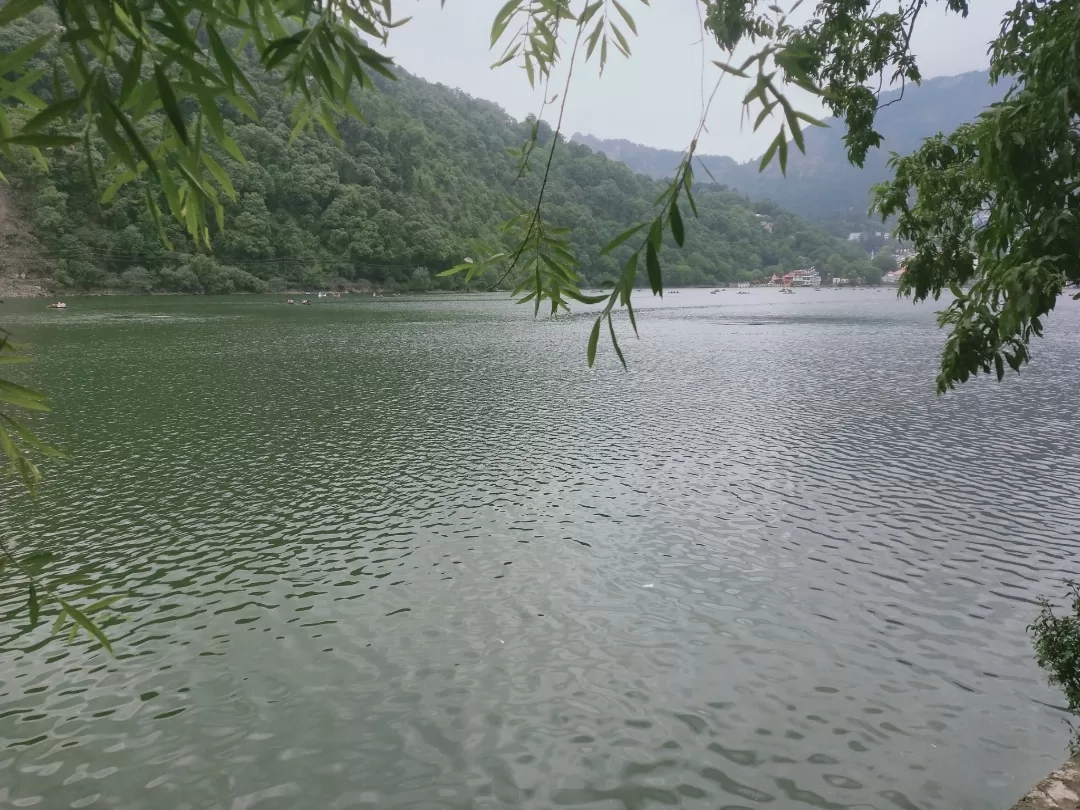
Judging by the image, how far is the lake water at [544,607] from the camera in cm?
709

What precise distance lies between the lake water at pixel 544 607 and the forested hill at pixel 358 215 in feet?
176

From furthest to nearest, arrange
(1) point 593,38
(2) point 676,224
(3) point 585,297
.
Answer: (1) point 593,38 < (3) point 585,297 < (2) point 676,224

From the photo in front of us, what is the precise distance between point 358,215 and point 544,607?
11945cm

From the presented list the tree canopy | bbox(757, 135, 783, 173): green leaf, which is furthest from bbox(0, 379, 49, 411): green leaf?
A: bbox(757, 135, 783, 173): green leaf

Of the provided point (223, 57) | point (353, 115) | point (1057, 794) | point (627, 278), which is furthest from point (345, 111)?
point (1057, 794)

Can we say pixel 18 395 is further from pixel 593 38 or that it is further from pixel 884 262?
pixel 884 262

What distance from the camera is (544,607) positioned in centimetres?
1046

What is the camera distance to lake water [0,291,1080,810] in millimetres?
7086

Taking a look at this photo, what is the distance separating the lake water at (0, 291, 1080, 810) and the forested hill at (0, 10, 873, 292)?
53723 millimetres

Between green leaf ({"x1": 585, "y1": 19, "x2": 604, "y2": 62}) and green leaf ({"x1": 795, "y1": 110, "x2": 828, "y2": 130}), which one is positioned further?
green leaf ({"x1": 585, "y1": 19, "x2": 604, "y2": 62})

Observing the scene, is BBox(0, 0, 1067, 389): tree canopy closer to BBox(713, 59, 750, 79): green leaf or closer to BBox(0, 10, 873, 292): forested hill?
BBox(713, 59, 750, 79): green leaf

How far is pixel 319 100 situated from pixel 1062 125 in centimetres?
386

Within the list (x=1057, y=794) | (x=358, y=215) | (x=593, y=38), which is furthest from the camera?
(x=358, y=215)

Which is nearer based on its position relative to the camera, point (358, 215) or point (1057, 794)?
point (1057, 794)
